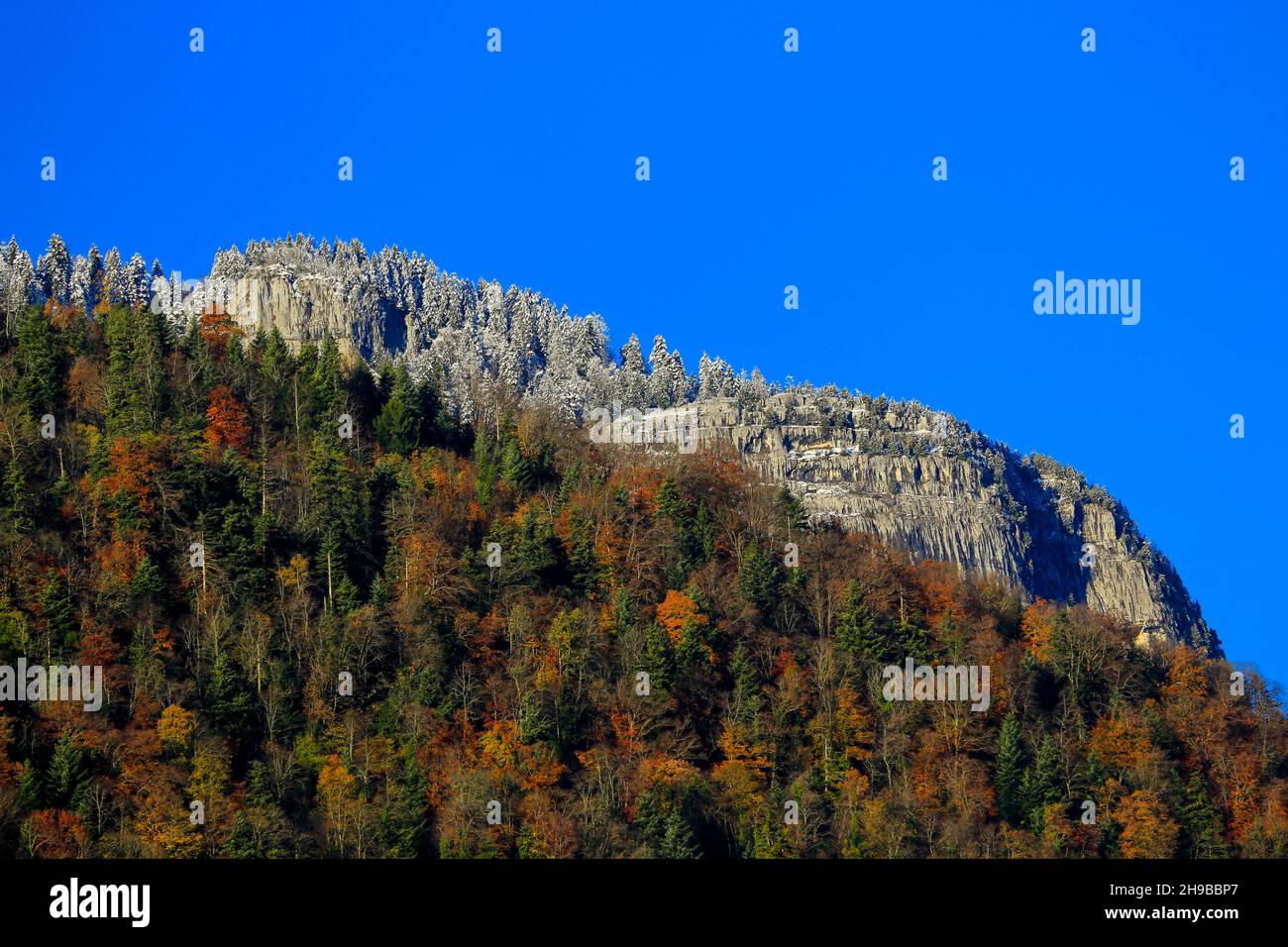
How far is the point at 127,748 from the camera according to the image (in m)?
85.6

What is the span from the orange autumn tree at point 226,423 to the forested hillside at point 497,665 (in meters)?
0.22

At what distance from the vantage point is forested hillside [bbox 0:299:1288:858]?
85.7m

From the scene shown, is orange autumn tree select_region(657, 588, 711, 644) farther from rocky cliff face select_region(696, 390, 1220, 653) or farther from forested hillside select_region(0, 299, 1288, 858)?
rocky cliff face select_region(696, 390, 1220, 653)

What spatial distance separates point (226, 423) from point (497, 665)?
24.9m

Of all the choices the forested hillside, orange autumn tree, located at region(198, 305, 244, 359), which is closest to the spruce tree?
the forested hillside

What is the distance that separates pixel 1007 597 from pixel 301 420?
41.1m

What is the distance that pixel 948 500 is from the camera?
181875 millimetres

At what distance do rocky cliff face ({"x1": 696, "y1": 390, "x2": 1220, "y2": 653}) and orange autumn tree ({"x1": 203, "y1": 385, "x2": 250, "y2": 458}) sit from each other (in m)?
65.9

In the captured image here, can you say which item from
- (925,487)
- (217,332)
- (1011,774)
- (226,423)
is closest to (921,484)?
(925,487)

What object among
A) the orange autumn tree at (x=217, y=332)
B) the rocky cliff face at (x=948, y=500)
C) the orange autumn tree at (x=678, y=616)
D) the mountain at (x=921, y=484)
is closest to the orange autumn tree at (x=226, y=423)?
the orange autumn tree at (x=217, y=332)

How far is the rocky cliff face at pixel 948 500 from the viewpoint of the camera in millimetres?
177500

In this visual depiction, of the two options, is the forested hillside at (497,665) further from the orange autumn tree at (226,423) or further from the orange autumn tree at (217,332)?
the orange autumn tree at (217,332)
